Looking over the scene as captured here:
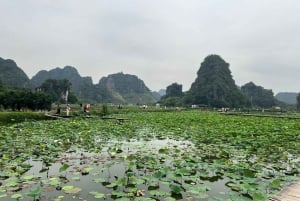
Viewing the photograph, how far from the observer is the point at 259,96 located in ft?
392

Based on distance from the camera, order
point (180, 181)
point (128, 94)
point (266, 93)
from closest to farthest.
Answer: point (180, 181) → point (266, 93) → point (128, 94)

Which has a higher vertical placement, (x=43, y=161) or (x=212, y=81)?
(x=212, y=81)

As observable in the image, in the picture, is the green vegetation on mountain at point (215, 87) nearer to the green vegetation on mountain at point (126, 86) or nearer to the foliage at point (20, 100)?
the green vegetation on mountain at point (126, 86)

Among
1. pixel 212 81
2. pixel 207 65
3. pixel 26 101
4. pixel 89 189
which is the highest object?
pixel 207 65

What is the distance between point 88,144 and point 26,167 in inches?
144

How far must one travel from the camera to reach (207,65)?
107m

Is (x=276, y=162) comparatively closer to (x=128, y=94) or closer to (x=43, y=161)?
(x=43, y=161)

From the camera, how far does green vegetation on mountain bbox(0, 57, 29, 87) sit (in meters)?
93.2

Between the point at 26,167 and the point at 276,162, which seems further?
the point at 276,162

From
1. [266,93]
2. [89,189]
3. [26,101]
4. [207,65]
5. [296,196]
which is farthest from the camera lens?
[266,93]

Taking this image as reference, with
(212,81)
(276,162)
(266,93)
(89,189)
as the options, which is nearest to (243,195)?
(89,189)

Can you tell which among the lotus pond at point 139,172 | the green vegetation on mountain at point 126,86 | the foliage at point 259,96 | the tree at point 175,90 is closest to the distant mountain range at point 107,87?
the green vegetation on mountain at point 126,86

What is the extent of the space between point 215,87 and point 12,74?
222 feet

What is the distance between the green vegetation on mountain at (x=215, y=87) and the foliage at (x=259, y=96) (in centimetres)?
1755
